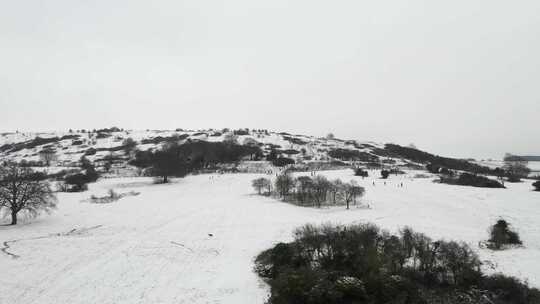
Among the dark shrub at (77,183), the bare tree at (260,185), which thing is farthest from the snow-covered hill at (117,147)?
the bare tree at (260,185)

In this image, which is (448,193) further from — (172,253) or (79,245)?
(79,245)

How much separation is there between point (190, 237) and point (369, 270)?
57.4 ft

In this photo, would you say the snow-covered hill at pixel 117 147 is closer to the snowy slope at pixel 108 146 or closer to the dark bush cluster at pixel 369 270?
the snowy slope at pixel 108 146

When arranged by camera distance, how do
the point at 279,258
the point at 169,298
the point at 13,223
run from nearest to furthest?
the point at 169,298
the point at 279,258
the point at 13,223

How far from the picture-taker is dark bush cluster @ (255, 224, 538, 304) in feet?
52.2

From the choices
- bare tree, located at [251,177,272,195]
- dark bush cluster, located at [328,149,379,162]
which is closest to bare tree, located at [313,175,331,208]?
bare tree, located at [251,177,272,195]

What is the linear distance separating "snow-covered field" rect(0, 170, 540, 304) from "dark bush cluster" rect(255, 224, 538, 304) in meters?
2.31

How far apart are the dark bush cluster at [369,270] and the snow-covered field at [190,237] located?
231cm

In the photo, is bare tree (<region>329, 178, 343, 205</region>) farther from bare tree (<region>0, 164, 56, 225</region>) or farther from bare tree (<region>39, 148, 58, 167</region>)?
bare tree (<region>39, 148, 58, 167</region>)

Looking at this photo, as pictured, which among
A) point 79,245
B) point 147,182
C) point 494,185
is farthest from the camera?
point 147,182

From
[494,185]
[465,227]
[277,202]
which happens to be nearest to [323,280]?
[465,227]

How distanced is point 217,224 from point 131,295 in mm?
16883

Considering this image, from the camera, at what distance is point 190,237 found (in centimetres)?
2953

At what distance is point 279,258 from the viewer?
20969 millimetres
